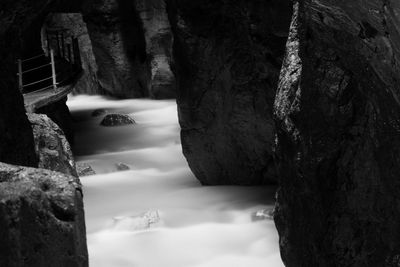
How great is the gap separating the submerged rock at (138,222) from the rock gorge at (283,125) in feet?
5.14

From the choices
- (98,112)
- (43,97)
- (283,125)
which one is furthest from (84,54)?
(283,125)

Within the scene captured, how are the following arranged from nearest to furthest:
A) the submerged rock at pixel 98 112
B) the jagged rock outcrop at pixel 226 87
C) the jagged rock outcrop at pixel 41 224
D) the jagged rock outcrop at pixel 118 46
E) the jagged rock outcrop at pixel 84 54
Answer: the jagged rock outcrop at pixel 41 224 < the jagged rock outcrop at pixel 226 87 < the submerged rock at pixel 98 112 < the jagged rock outcrop at pixel 118 46 < the jagged rock outcrop at pixel 84 54

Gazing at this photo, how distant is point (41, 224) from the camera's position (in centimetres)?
323

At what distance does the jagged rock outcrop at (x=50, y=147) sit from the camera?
866 centimetres

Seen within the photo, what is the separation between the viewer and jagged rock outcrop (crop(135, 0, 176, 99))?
20.6 meters

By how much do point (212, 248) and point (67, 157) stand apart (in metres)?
2.35

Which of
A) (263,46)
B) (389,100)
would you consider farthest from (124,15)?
(389,100)

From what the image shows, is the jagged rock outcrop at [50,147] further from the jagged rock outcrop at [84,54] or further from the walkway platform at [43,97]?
the jagged rock outcrop at [84,54]

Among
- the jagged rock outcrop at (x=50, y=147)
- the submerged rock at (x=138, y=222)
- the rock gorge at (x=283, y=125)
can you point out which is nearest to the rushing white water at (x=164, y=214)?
the submerged rock at (x=138, y=222)

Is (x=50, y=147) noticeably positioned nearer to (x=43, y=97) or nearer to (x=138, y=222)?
(x=138, y=222)

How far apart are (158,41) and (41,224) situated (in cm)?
1776

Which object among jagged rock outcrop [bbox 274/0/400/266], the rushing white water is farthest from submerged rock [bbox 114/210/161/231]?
jagged rock outcrop [bbox 274/0/400/266]

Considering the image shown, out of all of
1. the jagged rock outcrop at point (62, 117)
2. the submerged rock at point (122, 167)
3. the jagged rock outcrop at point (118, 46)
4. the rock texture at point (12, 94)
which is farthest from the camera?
the jagged rock outcrop at point (118, 46)

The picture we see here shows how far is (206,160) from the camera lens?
1171 centimetres
